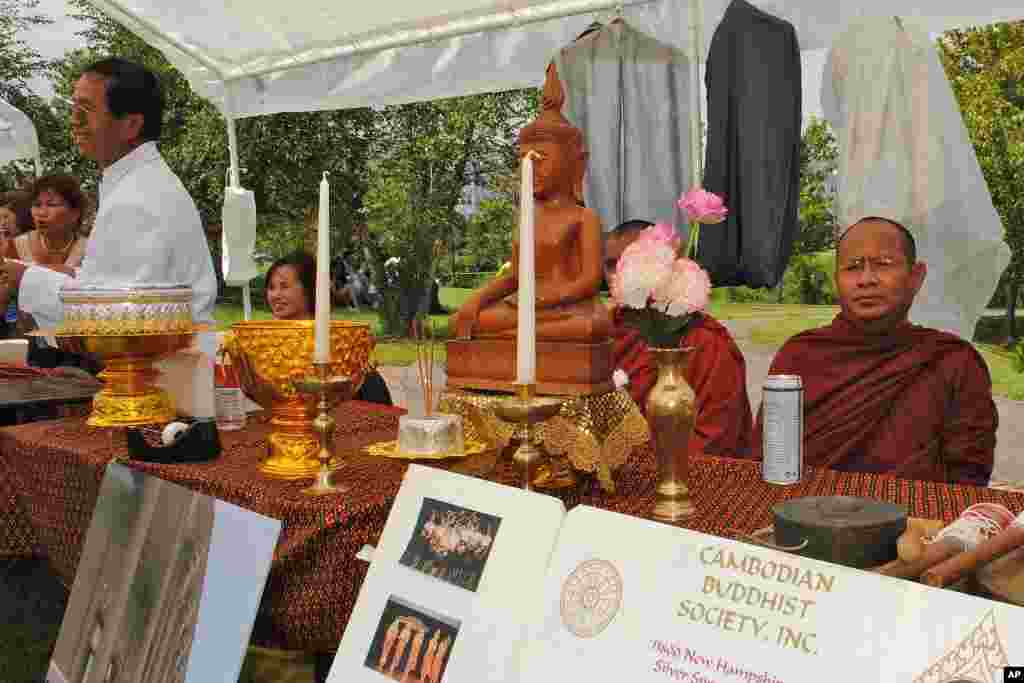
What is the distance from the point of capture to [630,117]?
389cm

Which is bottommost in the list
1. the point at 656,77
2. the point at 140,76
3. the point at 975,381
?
the point at 975,381

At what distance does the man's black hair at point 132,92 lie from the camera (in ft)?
6.49

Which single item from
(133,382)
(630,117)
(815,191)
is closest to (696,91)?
(630,117)

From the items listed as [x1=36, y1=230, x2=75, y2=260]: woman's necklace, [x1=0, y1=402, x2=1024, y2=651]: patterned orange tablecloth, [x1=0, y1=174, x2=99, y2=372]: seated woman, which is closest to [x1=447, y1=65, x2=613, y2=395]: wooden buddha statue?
[x1=0, y1=402, x2=1024, y2=651]: patterned orange tablecloth

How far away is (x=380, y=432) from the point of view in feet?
5.49

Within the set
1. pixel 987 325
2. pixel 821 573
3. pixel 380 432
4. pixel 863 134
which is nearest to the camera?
pixel 821 573

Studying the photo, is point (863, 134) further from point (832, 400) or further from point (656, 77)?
point (832, 400)

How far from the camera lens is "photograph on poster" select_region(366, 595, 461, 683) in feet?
3.00

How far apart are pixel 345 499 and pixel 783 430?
0.59 metres

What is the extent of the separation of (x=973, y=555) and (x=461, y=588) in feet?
1.57

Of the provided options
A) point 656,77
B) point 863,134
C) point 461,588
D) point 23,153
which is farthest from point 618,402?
point 23,153

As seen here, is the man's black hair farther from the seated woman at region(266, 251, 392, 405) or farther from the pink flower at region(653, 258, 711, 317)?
the pink flower at region(653, 258, 711, 317)

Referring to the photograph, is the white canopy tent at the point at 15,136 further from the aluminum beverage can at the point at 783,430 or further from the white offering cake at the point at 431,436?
the aluminum beverage can at the point at 783,430

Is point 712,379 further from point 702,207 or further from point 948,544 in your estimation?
point 948,544
